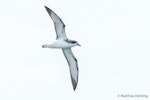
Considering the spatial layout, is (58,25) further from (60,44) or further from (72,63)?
(72,63)

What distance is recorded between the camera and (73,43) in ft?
142

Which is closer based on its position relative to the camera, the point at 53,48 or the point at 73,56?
the point at 53,48

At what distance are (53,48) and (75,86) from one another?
14.4 ft

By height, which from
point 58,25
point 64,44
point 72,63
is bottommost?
point 72,63

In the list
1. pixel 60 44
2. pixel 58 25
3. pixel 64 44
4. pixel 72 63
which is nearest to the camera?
pixel 60 44

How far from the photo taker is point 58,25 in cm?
4359

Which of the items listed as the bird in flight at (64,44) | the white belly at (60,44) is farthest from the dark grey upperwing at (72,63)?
the white belly at (60,44)

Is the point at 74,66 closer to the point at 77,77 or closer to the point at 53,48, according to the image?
the point at 77,77

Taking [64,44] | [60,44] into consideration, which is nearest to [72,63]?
[64,44]

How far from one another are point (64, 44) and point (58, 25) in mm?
1755

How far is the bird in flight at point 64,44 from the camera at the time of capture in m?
43.0

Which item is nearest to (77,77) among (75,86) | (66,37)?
(75,86)

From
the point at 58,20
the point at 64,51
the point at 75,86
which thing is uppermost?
the point at 58,20

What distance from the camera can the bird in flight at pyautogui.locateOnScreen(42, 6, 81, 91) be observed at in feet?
141
